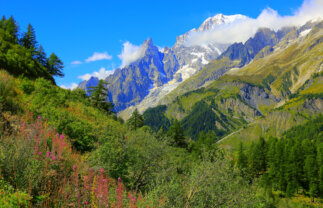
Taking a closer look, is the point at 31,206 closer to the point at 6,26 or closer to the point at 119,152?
the point at 119,152

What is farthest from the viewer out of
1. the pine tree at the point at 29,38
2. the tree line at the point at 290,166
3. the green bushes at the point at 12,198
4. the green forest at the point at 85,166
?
the tree line at the point at 290,166

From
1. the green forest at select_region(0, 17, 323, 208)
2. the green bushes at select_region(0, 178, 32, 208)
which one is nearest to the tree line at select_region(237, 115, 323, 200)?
the green forest at select_region(0, 17, 323, 208)

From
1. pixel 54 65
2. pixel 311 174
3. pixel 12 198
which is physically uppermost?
pixel 54 65

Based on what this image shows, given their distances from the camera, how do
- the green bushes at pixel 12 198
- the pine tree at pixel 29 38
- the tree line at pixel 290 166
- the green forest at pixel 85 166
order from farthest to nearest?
the tree line at pixel 290 166
the pine tree at pixel 29 38
the green forest at pixel 85 166
the green bushes at pixel 12 198

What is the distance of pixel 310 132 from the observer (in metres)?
179

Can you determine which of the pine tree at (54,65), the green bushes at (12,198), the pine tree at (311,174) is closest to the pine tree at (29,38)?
the pine tree at (54,65)

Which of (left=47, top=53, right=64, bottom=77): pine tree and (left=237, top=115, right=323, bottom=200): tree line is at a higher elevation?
(left=47, top=53, right=64, bottom=77): pine tree

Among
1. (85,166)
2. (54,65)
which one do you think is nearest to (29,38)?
(54,65)

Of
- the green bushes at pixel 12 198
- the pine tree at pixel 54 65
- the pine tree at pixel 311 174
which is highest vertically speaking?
the pine tree at pixel 54 65

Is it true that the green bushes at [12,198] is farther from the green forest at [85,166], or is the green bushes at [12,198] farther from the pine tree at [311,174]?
the pine tree at [311,174]

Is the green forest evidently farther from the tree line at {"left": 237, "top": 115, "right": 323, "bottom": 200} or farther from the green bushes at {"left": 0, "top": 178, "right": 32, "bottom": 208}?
the tree line at {"left": 237, "top": 115, "right": 323, "bottom": 200}

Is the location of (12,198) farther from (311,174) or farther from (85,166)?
(311,174)

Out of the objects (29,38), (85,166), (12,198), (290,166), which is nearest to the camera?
(12,198)

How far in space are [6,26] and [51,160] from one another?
1836 inches
